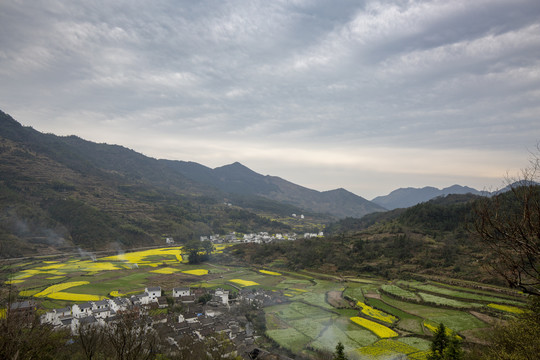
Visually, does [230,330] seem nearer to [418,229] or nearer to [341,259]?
[341,259]

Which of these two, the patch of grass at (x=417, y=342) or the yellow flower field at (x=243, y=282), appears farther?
the yellow flower field at (x=243, y=282)

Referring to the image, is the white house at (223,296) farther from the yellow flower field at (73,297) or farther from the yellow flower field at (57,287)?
the yellow flower field at (57,287)

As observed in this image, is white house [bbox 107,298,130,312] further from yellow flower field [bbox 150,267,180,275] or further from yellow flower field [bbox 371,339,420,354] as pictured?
yellow flower field [bbox 371,339,420,354]

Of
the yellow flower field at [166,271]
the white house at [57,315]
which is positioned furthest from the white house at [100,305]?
the yellow flower field at [166,271]

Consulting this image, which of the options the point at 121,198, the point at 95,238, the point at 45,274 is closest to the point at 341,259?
the point at 45,274

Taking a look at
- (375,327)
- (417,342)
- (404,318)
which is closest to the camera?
(417,342)

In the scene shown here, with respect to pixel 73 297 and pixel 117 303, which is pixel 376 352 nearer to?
pixel 117 303

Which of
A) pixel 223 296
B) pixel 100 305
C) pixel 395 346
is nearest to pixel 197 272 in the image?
pixel 223 296
